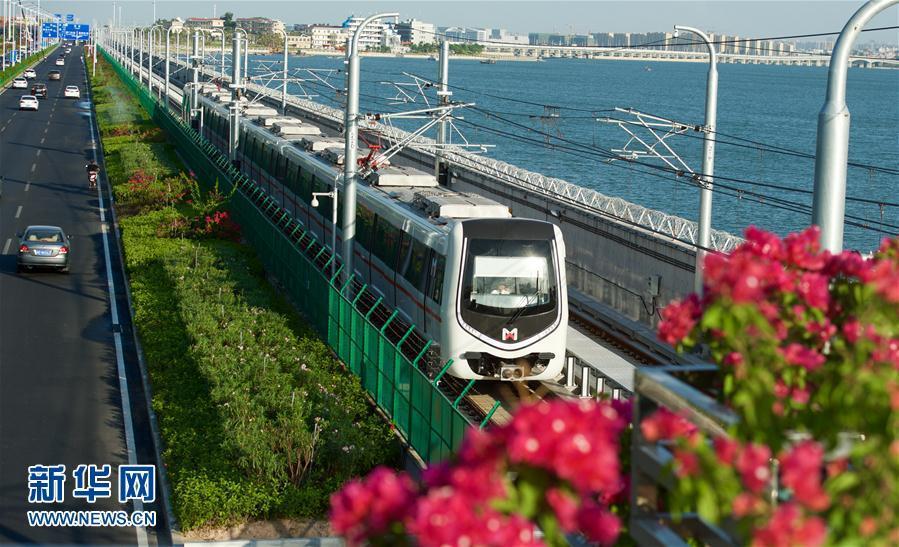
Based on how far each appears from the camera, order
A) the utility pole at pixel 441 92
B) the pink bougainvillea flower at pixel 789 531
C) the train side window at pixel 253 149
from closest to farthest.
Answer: the pink bougainvillea flower at pixel 789 531
the utility pole at pixel 441 92
the train side window at pixel 253 149

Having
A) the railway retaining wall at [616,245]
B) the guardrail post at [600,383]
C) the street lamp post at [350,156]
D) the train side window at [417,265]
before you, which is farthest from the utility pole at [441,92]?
the guardrail post at [600,383]

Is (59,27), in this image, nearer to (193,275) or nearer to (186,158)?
(186,158)

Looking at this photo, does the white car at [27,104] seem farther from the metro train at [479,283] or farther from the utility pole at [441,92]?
the metro train at [479,283]

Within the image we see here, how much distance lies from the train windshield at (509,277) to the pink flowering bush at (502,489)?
1437cm

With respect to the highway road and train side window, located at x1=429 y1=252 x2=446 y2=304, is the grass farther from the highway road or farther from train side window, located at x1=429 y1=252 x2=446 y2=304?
train side window, located at x1=429 y1=252 x2=446 y2=304

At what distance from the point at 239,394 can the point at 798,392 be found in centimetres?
1319

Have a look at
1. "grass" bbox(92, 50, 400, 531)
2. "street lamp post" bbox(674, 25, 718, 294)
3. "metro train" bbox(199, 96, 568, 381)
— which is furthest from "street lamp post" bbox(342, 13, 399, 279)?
"street lamp post" bbox(674, 25, 718, 294)

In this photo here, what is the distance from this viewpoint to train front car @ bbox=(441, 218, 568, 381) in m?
19.8

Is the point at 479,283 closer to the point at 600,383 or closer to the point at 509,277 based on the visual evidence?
the point at 509,277

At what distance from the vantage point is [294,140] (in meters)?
39.4

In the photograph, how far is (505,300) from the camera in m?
19.9

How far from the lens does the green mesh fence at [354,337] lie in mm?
15727

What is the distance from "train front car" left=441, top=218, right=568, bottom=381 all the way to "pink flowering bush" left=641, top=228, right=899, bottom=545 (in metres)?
12.6

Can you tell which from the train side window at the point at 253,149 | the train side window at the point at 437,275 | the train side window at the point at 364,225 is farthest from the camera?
the train side window at the point at 253,149
